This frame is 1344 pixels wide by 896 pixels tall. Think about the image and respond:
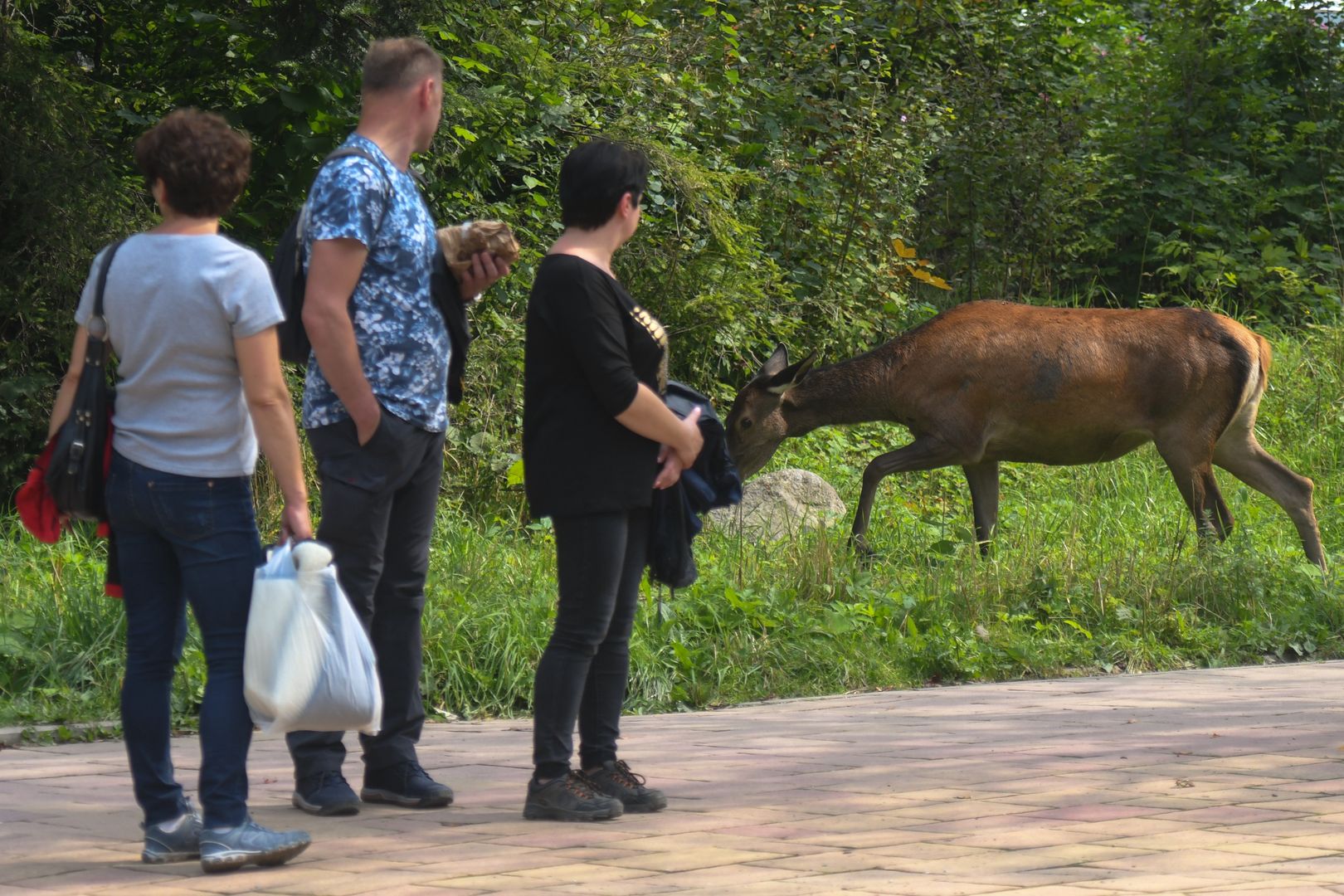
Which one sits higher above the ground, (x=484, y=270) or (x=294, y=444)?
(x=484, y=270)

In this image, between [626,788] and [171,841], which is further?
[626,788]

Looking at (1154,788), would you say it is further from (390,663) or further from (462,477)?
(462,477)

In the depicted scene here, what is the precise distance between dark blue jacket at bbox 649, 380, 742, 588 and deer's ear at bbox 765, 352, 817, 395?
6.93 meters

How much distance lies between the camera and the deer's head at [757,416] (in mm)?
12766

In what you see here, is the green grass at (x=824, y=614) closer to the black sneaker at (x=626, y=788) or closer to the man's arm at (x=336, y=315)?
the black sneaker at (x=626, y=788)

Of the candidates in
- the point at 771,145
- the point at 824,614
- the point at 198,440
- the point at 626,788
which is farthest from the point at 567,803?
the point at 771,145

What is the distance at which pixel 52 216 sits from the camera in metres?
10.5

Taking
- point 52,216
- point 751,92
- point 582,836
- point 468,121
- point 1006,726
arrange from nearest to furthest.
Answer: point 582,836 < point 1006,726 < point 52,216 < point 468,121 < point 751,92

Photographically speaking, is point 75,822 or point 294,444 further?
point 75,822

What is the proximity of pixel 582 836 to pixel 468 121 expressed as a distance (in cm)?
708

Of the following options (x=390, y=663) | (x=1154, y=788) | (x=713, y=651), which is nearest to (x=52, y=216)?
(x=713, y=651)

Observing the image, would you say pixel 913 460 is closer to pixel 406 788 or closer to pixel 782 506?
pixel 782 506

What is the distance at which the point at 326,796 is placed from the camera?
5.23 m

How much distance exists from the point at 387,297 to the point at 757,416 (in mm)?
7837
